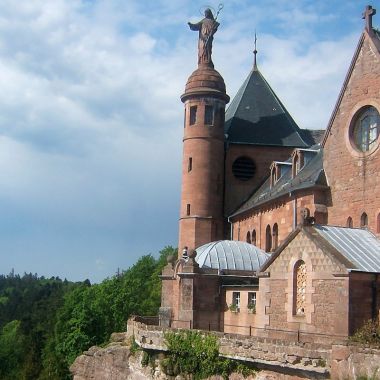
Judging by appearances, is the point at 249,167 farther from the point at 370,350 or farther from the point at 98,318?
the point at 370,350

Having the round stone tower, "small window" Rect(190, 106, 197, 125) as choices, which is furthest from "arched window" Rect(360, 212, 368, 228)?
"small window" Rect(190, 106, 197, 125)

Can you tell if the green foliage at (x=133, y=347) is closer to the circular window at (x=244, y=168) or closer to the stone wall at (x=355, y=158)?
the stone wall at (x=355, y=158)

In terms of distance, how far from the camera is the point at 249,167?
55812 millimetres

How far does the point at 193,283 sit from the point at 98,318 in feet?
108

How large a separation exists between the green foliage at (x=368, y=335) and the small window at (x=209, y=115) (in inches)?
1259

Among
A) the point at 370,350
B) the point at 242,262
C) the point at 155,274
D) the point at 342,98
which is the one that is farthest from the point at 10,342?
the point at 370,350

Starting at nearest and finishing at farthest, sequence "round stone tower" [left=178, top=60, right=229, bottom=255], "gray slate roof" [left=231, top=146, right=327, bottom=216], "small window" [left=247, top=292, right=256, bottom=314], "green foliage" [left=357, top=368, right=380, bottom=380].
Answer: "green foliage" [left=357, top=368, right=380, bottom=380] < "small window" [left=247, top=292, right=256, bottom=314] < "gray slate roof" [left=231, top=146, right=327, bottom=216] < "round stone tower" [left=178, top=60, right=229, bottom=255]

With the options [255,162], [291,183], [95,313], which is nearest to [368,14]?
[291,183]

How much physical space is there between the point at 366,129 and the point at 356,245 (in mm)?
7154

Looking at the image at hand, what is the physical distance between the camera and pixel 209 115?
175 ft

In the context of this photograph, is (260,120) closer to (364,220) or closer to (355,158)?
(355,158)

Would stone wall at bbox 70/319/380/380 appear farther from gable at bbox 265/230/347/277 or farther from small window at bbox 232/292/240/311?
small window at bbox 232/292/240/311

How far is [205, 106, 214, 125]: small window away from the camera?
53062mm

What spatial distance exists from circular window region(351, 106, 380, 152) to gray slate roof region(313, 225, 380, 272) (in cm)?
443
